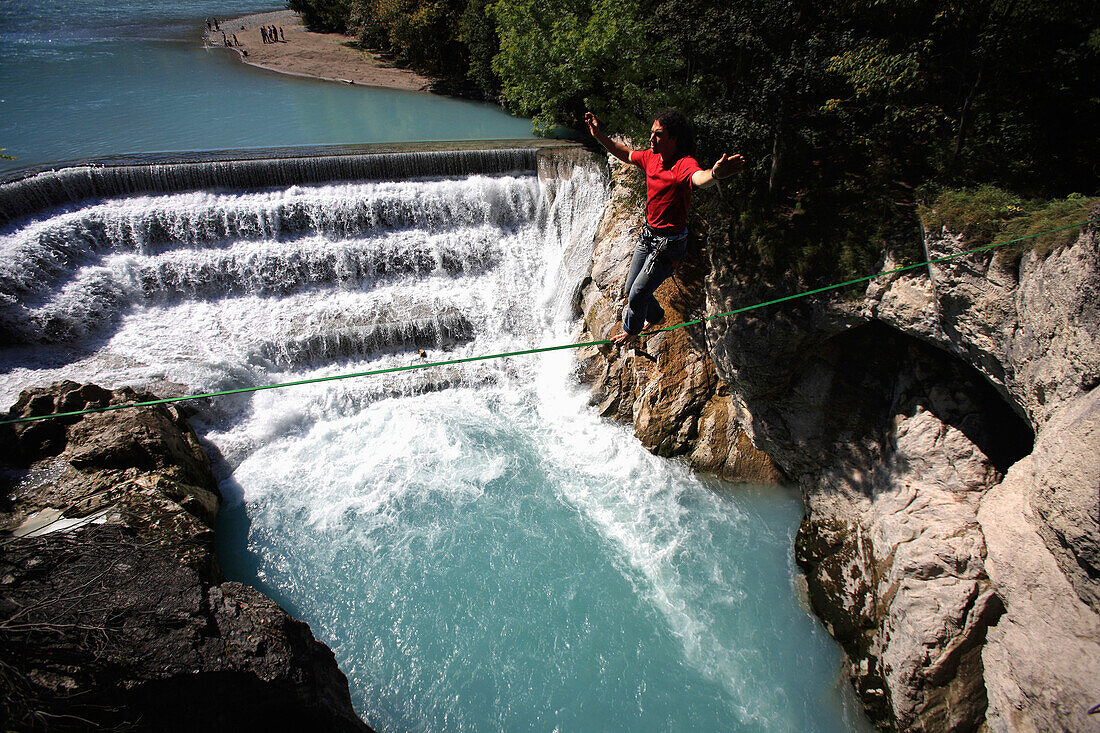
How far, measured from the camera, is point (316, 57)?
2498 cm

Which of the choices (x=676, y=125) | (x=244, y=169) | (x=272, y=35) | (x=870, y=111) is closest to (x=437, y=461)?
(x=676, y=125)

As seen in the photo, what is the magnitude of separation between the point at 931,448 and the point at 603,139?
4.82m

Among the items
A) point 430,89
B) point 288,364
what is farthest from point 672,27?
point 430,89

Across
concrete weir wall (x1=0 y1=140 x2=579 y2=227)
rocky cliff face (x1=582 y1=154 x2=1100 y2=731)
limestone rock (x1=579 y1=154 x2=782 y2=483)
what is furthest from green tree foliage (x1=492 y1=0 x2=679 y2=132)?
rocky cliff face (x1=582 y1=154 x2=1100 y2=731)

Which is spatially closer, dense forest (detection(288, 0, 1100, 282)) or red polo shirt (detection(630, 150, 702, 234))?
red polo shirt (detection(630, 150, 702, 234))

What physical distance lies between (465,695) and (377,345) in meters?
6.43

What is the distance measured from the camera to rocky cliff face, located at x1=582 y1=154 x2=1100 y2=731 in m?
4.07

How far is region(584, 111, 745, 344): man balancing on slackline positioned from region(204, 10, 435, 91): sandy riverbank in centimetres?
1924

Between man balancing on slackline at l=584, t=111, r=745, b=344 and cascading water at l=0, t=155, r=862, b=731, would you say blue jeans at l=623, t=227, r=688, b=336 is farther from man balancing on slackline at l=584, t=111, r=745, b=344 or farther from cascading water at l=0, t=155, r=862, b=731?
cascading water at l=0, t=155, r=862, b=731

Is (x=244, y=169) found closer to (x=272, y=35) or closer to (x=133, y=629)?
(x=133, y=629)

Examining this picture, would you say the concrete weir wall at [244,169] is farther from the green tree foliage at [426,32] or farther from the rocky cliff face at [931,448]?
the green tree foliage at [426,32]

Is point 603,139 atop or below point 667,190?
atop

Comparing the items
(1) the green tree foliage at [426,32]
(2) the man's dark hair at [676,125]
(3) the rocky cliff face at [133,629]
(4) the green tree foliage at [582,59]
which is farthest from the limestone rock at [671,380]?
(1) the green tree foliage at [426,32]

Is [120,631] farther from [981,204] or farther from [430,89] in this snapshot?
[430,89]
